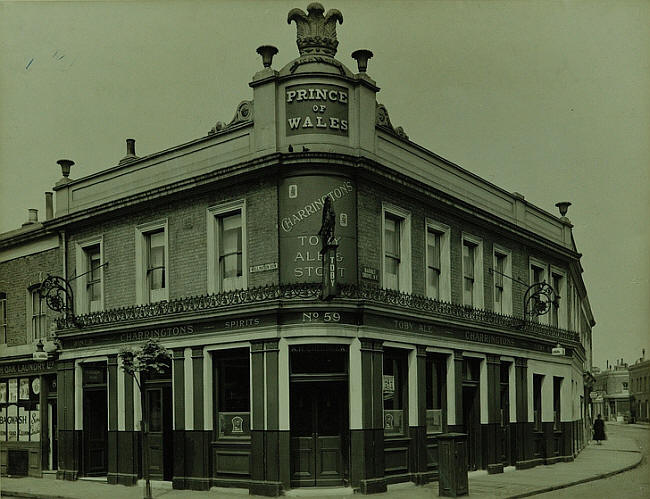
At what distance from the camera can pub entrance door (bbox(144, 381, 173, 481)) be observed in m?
21.3

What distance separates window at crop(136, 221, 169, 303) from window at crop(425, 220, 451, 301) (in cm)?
686

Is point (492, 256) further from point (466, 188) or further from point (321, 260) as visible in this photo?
point (321, 260)

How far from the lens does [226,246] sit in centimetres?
2070

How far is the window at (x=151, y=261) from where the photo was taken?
72.7 ft

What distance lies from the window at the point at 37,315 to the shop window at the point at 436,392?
11.3 metres

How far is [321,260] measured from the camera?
19.0m

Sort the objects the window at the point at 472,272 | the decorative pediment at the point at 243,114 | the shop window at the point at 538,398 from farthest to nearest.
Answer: the shop window at the point at 538,398 → the window at the point at 472,272 → the decorative pediment at the point at 243,114

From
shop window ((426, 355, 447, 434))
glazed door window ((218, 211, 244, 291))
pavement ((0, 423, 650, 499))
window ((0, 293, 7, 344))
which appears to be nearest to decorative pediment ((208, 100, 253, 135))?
glazed door window ((218, 211, 244, 291))

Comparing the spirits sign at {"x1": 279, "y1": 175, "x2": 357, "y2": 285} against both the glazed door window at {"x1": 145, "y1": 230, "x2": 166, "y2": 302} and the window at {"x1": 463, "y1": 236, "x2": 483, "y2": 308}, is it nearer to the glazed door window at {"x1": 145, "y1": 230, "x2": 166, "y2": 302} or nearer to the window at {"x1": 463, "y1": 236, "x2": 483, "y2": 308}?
the glazed door window at {"x1": 145, "y1": 230, "x2": 166, "y2": 302}

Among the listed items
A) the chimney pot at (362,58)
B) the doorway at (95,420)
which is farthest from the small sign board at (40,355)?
the chimney pot at (362,58)

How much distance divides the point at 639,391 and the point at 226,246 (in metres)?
81.5

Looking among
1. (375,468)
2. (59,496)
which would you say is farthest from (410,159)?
(59,496)

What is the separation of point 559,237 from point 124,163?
16178 mm

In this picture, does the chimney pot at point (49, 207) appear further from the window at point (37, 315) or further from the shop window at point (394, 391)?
the shop window at point (394, 391)
